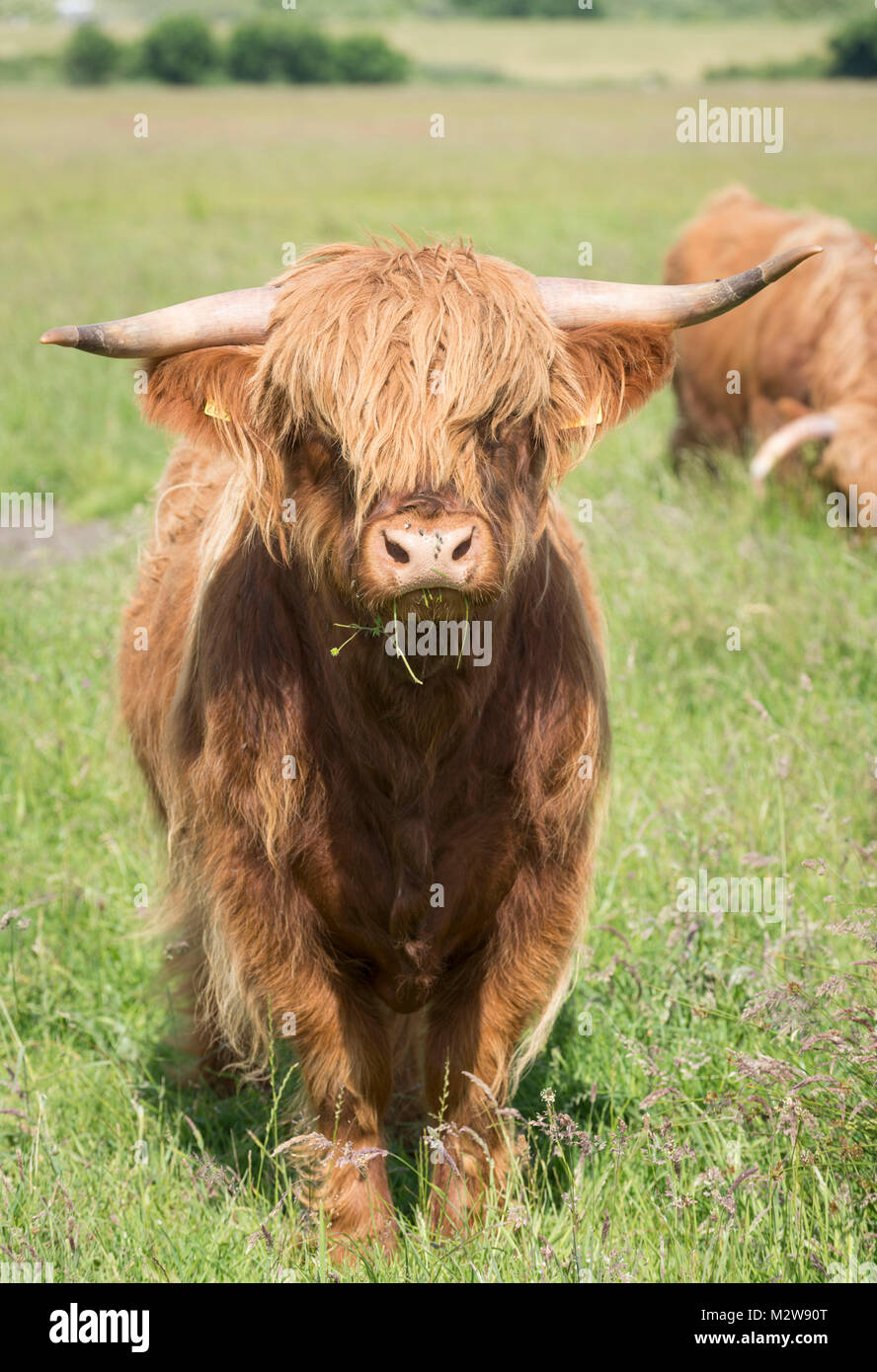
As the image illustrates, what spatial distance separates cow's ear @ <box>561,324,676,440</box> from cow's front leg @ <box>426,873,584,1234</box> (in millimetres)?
906

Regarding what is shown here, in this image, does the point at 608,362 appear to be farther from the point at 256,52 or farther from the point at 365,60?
the point at 365,60

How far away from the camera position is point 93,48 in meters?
56.9

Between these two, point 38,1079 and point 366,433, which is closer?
Answer: point 366,433

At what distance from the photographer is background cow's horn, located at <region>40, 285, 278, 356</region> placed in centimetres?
239

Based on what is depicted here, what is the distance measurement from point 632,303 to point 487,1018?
142 centimetres

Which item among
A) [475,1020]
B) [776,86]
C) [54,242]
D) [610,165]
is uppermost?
[776,86]

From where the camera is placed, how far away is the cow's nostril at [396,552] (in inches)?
85.0

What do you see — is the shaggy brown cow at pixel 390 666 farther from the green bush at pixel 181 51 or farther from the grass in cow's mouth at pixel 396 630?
the green bush at pixel 181 51

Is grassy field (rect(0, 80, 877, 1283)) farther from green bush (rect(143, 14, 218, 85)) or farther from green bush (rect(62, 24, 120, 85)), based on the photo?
green bush (rect(62, 24, 120, 85))

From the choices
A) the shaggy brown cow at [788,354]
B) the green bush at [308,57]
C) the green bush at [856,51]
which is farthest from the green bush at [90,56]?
the shaggy brown cow at [788,354]

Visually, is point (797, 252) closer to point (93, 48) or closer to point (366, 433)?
point (366, 433)

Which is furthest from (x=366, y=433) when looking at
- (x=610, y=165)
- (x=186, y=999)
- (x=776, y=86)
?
(x=776, y=86)

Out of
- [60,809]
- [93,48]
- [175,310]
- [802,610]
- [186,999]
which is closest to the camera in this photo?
[175,310]

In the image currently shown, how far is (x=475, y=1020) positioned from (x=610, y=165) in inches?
1110
